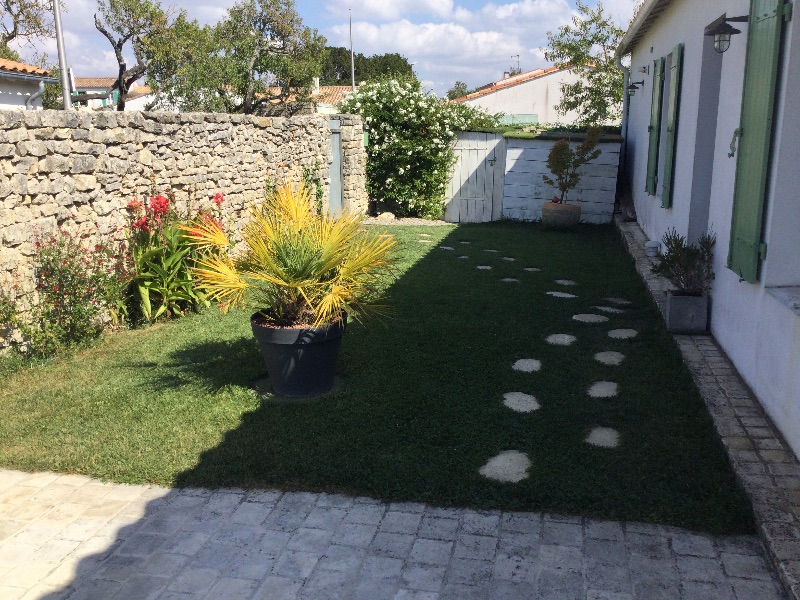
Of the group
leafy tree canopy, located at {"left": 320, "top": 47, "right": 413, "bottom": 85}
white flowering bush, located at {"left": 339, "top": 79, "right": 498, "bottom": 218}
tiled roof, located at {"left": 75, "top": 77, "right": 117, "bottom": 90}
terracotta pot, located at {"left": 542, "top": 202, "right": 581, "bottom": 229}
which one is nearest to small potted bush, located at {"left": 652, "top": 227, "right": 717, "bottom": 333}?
terracotta pot, located at {"left": 542, "top": 202, "right": 581, "bottom": 229}

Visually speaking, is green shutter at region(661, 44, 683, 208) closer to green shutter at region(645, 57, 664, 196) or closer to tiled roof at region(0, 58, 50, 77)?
green shutter at region(645, 57, 664, 196)

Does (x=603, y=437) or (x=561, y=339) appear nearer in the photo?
(x=603, y=437)

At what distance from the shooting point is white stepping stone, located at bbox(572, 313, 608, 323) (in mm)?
5945

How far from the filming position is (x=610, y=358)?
4949 mm

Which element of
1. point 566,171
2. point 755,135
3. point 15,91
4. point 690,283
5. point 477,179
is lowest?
point 690,283

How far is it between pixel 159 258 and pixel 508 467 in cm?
408

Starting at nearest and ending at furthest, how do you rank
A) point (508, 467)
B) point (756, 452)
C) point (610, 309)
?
point (756, 452)
point (508, 467)
point (610, 309)

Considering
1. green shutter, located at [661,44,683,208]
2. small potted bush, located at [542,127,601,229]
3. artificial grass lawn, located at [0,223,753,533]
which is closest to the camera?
artificial grass lawn, located at [0,223,753,533]

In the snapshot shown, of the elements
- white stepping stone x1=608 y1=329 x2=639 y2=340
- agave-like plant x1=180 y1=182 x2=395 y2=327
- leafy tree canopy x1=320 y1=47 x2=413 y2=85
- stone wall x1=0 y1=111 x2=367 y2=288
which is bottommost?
white stepping stone x1=608 y1=329 x2=639 y2=340

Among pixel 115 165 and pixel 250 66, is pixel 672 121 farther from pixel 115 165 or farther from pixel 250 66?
pixel 250 66

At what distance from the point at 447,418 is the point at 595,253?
5873mm

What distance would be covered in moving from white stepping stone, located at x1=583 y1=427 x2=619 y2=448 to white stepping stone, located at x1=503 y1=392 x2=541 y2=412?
1.46ft

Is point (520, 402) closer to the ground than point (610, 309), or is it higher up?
closer to the ground

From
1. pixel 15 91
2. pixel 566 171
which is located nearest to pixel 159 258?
pixel 566 171
